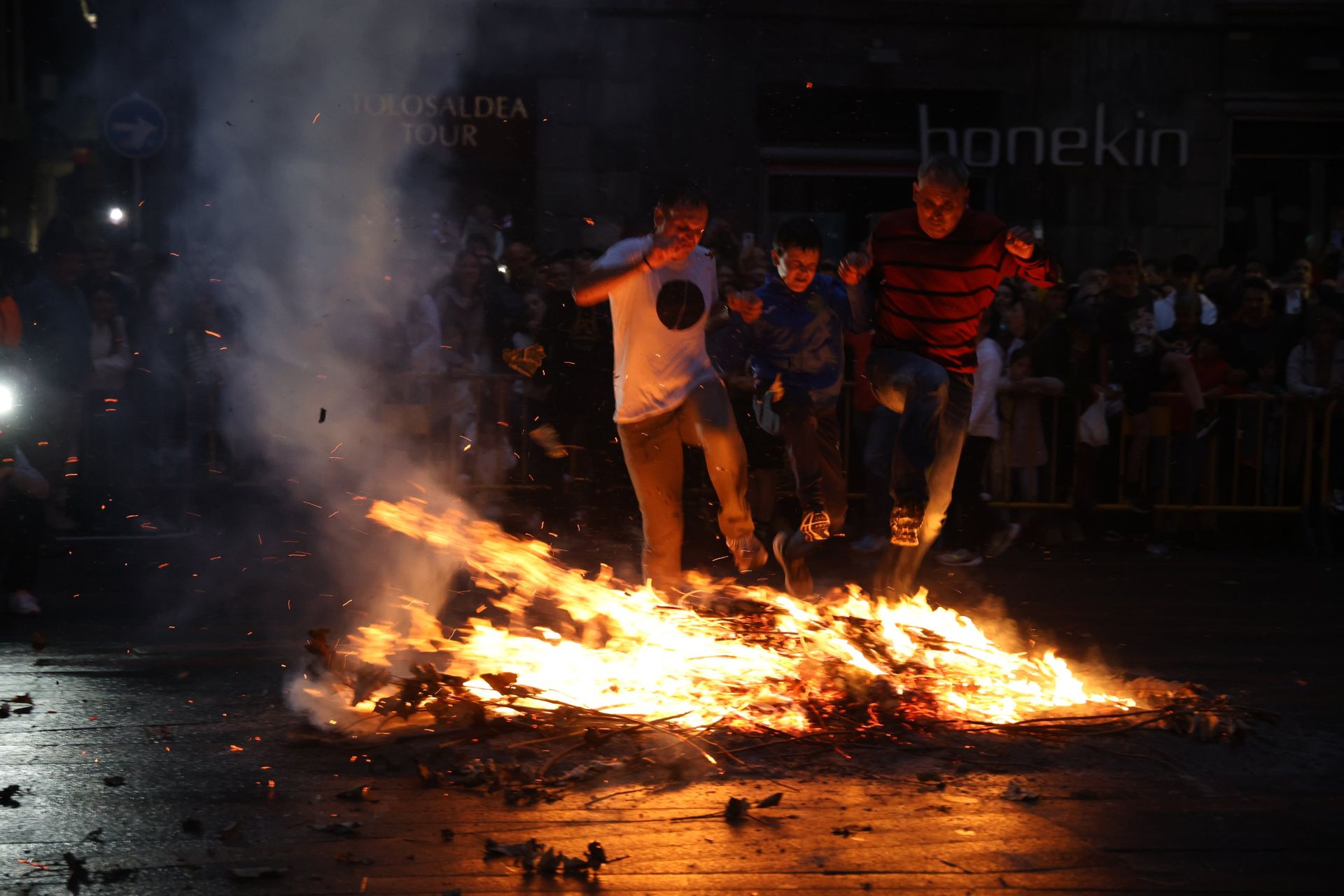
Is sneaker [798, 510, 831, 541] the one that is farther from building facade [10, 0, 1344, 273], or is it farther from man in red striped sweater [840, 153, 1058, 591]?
building facade [10, 0, 1344, 273]

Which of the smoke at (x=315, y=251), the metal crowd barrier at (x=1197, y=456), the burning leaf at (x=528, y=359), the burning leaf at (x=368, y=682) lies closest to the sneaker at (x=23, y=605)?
the smoke at (x=315, y=251)

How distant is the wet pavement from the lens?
149 inches

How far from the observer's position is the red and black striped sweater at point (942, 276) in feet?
21.1

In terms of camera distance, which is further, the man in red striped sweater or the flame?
the man in red striped sweater

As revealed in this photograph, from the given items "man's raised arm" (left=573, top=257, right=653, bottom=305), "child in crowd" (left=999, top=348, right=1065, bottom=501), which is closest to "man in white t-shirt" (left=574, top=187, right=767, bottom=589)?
"man's raised arm" (left=573, top=257, right=653, bottom=305)

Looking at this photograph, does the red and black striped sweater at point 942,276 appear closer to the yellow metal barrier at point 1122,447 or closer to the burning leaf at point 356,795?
the burning leaf at point 356,795

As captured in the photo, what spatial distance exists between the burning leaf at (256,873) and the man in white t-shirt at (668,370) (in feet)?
9.88

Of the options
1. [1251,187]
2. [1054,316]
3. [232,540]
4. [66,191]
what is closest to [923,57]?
[1251,187]

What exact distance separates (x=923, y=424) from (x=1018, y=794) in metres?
2.31

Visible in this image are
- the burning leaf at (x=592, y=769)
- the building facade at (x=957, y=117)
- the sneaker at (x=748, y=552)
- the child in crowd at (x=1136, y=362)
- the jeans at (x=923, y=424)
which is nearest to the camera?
the burning leaf at (x=592, y=769)

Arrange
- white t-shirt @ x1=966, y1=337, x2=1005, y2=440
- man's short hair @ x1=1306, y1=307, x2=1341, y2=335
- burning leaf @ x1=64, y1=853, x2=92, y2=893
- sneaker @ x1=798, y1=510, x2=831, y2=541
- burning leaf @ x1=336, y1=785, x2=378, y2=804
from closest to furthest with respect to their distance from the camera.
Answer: burning leaf @ x1=64, y1=853, x2=92, y2=893
burning leaf @ x1=336, y1=785, x2=378, y2=804
sneaker @ x1=798, y1=510, x2=831, y2=541
white t-shirt @ x1=966, y1=337, x2=1005, y2=440
man's short hair @ x1=1306, y1=307, x2=1341, y2=335

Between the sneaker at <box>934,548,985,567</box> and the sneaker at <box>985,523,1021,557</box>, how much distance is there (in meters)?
0.18

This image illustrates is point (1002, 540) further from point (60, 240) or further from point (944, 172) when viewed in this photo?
point (60, 240)

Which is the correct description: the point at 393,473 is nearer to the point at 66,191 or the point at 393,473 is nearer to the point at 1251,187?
the point at 66,191
